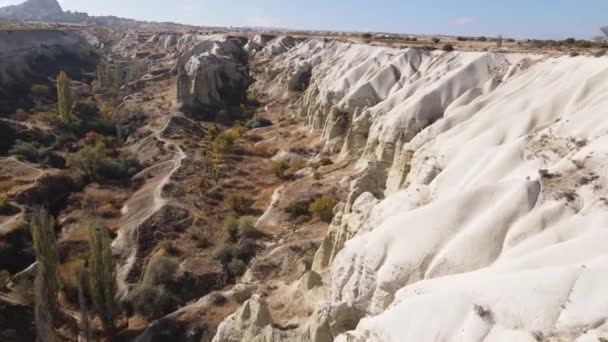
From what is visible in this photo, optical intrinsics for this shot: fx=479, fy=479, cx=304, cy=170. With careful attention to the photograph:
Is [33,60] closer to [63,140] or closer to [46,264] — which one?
[63,140]

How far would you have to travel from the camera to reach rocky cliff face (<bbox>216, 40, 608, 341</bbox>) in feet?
32.5

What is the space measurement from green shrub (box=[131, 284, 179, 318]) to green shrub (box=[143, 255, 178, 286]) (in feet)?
2.41

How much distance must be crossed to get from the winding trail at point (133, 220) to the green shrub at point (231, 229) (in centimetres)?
549

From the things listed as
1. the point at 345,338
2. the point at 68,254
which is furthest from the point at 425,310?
the point at 68,254

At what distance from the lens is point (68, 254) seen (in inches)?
1117

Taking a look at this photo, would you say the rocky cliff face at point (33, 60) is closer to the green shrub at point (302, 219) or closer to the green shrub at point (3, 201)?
the green shrub at point (3, 201)

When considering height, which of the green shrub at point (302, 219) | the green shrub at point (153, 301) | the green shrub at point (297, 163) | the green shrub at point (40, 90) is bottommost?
the green shrub at point (153, 301)

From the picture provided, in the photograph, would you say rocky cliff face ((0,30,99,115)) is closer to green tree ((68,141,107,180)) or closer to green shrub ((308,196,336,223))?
green tree ((68,141,107,180))

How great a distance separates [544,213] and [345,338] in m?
6.43

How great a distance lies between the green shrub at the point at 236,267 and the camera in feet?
84.2

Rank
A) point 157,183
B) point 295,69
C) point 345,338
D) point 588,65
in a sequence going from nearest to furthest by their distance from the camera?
point 345,338, point 588,65, point 157,183, point 295,69

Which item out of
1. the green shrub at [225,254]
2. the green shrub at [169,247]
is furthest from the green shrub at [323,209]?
the green shrub at [169,247]

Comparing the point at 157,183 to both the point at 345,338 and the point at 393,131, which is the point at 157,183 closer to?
the point at 393,131

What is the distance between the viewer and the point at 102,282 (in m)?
21.4
